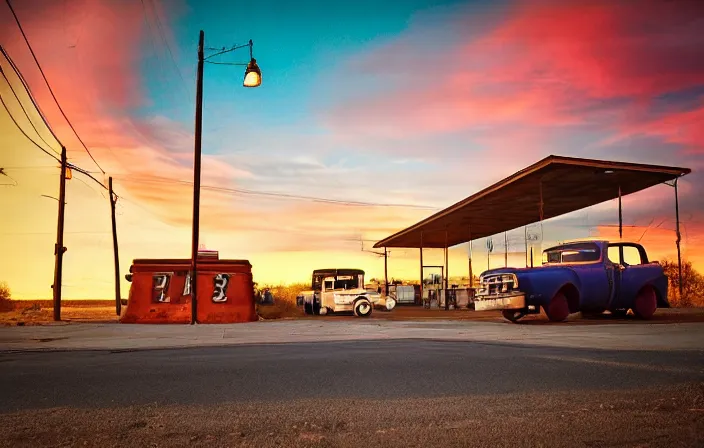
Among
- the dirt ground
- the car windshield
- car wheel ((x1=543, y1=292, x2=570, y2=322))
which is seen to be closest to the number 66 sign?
the dirt ground

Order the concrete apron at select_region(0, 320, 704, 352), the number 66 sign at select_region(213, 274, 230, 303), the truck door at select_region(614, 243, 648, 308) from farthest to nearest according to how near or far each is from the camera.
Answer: the number 66 sign at select_region(213, 274, 230, 303) < the truck door at select_region(614, 243, 648, 308) < the concrete apron at select_region(0, 320, 704, 352)

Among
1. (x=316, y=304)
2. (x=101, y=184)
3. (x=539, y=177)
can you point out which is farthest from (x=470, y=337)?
(x=101, y=184)

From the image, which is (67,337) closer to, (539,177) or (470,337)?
(470,337)

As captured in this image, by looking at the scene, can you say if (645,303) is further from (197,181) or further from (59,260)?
(59,260)

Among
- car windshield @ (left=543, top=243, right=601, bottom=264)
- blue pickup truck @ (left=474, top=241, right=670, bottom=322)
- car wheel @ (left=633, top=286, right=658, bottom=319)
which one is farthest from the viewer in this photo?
car wheel @ (left=633, top=286, right=658, bottom=319)

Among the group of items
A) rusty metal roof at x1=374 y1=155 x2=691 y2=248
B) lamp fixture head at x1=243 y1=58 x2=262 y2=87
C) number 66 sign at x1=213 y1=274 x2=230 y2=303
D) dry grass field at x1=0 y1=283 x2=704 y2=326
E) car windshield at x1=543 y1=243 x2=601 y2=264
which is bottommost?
dry grass field at x1=0 y1=283 x2=704 y2=326

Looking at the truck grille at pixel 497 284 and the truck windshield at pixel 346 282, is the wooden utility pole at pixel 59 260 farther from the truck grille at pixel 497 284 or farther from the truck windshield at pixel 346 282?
the truck grille at pixel 497 284

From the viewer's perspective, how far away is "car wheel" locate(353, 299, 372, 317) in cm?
2788

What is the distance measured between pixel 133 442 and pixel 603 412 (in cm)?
343

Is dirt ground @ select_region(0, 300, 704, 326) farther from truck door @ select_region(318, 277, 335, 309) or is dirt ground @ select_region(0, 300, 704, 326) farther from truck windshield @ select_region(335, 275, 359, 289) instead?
truck windshield @ select_region(335, 275, 359, 289)

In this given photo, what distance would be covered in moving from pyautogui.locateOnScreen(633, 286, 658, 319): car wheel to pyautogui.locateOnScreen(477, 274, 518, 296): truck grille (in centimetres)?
412

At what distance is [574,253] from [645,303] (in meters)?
2.91

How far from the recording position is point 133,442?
13.4 feet

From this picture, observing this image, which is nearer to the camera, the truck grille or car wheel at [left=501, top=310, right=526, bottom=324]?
the truck grille
